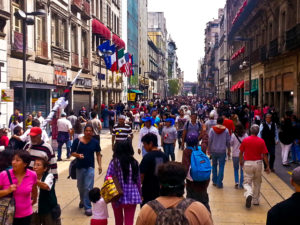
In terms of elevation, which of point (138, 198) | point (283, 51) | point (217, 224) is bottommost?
point (217, 224)

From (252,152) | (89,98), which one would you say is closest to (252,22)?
(89,98)

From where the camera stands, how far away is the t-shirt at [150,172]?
5.67 meters

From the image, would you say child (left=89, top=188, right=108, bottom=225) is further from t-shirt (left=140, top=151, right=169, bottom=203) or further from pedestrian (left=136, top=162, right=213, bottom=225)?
pedestrian (left=136, top=162, right=213, bottom=225)

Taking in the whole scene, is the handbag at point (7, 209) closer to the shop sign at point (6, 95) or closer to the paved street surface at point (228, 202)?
the paved street surface at point (228, 202)

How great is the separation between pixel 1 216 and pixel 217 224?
373 centimetres

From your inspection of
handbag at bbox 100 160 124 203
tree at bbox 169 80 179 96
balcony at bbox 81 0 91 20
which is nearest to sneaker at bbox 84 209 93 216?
handbag at bbox 100 160 124 203

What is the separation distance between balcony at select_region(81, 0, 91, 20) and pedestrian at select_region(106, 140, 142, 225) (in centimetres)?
2647

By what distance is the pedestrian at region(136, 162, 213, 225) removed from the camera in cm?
296

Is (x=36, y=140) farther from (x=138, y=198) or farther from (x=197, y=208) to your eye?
(x=197, y=208)

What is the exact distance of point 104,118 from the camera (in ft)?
91.5

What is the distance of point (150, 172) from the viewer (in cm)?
569

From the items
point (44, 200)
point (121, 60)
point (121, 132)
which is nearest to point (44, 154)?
point (44, 200)

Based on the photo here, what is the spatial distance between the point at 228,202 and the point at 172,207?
18.0 ft

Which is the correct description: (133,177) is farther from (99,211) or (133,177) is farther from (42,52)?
(42,52)
